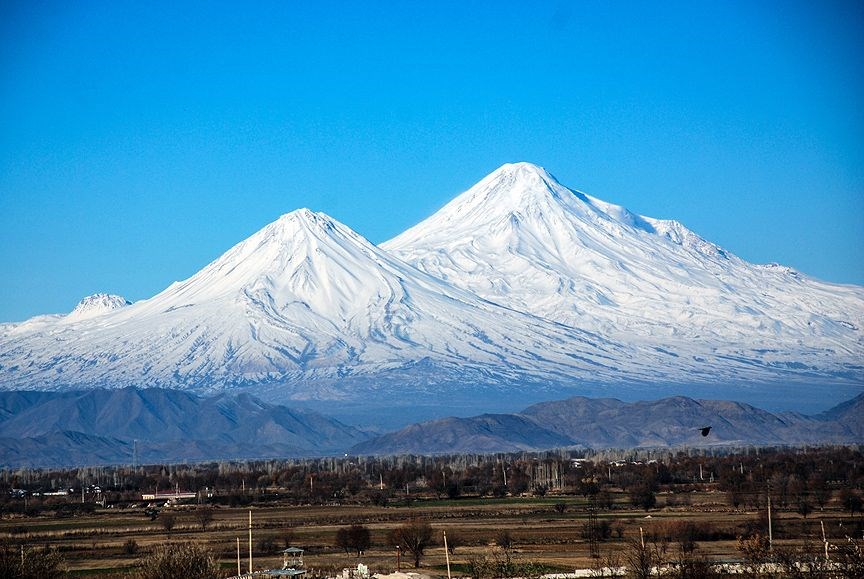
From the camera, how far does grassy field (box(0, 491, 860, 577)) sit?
146ft

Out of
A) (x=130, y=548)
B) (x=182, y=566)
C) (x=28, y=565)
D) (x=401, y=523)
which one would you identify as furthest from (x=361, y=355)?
(x=182, y=566)

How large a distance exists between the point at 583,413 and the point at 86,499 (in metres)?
87.2

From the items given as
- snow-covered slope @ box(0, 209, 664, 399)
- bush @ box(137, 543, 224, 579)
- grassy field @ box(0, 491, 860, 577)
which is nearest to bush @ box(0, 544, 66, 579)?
bush @ box(137, 543, 224, 579)

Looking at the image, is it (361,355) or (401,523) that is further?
(361,355)

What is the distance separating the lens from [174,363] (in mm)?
195375

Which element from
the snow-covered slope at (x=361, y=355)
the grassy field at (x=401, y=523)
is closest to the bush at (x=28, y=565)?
the grassy field at (x=401, y=523)

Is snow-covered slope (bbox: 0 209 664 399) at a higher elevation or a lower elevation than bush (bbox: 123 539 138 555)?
higher

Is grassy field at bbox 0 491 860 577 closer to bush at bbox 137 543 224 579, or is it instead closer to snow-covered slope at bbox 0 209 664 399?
bush at bbox 137 543 224 579

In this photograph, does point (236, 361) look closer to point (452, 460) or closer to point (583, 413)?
point (583, 413)

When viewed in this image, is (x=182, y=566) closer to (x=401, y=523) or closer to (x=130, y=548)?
→ (x=130, y=548)

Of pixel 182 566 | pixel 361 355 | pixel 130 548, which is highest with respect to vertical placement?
pixel 361 355

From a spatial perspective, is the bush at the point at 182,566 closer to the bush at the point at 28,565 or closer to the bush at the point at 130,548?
the bush at the point at 28,565

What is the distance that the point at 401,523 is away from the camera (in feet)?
183

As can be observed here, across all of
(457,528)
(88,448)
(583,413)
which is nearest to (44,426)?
(88,448)
